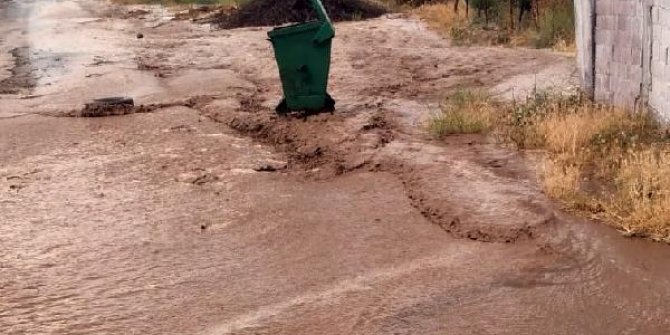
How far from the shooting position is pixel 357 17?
22531mm

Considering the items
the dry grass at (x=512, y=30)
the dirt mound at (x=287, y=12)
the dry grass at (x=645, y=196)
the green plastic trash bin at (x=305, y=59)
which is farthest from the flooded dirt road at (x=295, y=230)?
the dirt mound at (x=287, y=12)

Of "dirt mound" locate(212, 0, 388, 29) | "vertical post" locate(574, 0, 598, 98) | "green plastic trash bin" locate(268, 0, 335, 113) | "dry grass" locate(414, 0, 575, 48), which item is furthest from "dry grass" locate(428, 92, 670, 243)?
"dirt mound" locate(212, 0, 388, 29)

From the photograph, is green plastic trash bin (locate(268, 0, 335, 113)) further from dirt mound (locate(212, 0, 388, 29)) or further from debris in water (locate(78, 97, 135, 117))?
dirt mound (locate(212, 0, 388, 29))

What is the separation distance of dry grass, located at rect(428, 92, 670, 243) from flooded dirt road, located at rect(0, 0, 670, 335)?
20 centimetres

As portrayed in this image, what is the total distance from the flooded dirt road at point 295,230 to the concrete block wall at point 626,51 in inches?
60.7

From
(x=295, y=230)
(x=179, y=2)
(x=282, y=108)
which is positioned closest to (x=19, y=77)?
(x=282, y=108)

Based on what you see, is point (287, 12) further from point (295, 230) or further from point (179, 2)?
point (295, 230)

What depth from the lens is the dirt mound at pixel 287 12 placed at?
74.4 ft

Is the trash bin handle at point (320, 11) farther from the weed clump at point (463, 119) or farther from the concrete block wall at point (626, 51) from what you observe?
the concrete block wall at point (626, 51)

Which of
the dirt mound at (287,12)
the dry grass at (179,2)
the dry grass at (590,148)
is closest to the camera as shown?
the dry grass at (590,148)

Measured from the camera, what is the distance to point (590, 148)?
25.1 feet

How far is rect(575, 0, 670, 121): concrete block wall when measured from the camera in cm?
775

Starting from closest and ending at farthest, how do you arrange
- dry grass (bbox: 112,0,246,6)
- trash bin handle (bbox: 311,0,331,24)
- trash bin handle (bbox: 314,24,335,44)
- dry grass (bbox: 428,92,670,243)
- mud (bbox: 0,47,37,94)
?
dry grass (bbox: 428,92,670,243) < trash bin handle (bbox: 311,0,331,24) < trash bin handle (bbox: 314,24,335,44) < mud (bbox: 0,47,37,94) < dry grass (bbox: 112,0,246,6)

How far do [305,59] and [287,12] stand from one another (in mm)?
13821
